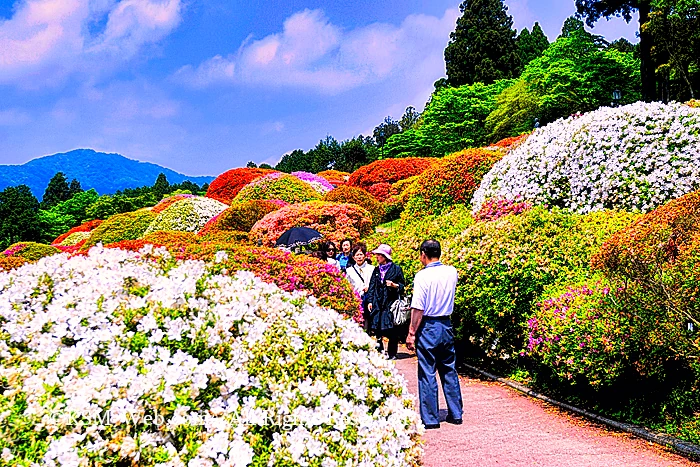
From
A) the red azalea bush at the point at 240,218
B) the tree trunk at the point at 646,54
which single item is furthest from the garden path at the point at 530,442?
the tree trunk at the point at 646,54

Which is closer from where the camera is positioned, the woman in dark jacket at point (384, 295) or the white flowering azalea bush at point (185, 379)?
the white flowering azalea bush at point (185, 379)

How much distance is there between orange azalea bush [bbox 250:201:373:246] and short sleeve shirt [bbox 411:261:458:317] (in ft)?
26.5

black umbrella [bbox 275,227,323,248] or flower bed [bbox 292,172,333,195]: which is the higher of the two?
flower bed [bbox 292,172,333,195]

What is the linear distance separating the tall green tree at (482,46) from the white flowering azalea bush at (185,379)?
40.5 meters

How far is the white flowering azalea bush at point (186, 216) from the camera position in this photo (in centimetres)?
2072

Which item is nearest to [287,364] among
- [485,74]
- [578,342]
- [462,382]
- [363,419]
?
[363,419]

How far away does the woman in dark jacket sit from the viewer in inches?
292

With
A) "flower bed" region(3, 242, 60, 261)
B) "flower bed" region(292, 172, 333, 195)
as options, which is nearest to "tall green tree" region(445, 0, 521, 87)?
"flower bed" region(292, 172, 333, 195)

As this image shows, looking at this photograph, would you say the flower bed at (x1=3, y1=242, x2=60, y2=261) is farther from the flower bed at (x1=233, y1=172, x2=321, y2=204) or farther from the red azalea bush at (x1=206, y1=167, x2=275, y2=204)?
the red azalea bush at (x1=206, y1=167, x2=275, y2=204)

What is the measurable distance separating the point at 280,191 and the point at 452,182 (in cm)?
845

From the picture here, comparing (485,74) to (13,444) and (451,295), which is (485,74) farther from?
(13,444)

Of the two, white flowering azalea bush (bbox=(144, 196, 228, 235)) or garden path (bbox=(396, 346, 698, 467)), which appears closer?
garden path (bbox=(396, 346, 698, 467))

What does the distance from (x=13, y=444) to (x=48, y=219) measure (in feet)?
168

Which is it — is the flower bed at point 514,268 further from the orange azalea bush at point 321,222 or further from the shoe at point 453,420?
the orange azalea bush at point 321,222
